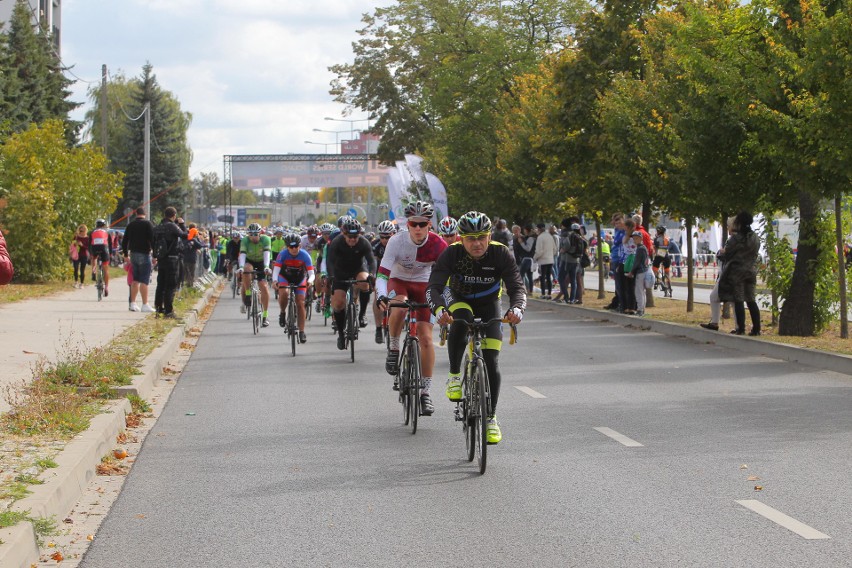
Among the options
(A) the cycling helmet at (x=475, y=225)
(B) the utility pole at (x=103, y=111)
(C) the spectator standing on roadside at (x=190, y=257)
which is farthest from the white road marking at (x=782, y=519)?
(B) the utility pole at (x=103, y=111)

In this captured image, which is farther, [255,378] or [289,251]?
[289,251]

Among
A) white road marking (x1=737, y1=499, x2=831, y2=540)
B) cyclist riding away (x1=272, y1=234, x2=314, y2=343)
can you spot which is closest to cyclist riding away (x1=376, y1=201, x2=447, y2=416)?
white road marking (x1=737, y1=499, x2=831, y2=540)

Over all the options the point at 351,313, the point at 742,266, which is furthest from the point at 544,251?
the point at 351,313

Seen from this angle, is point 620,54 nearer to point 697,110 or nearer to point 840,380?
point 697,110

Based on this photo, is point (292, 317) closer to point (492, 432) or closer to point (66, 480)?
point (492, 432)

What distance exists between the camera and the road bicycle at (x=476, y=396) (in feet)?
27.6

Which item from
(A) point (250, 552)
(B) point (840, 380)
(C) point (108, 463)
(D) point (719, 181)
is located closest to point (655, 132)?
(D) point (719, 181)

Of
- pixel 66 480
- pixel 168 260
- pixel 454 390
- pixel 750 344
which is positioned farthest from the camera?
pixel 168 260

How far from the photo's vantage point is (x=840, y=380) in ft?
46.4

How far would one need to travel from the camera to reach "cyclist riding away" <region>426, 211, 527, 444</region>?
8.89m

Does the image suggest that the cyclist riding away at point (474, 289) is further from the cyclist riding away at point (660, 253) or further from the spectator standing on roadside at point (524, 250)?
the cyclist riding away at point (660, 253)

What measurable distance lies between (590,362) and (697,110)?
4.89 m

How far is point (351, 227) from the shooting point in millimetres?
15633

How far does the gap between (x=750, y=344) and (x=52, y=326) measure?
1024 centimetres
